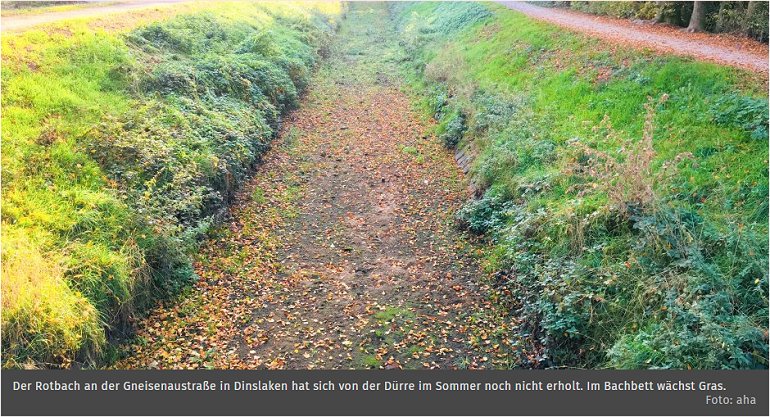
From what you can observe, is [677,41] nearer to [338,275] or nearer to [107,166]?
[338,275]

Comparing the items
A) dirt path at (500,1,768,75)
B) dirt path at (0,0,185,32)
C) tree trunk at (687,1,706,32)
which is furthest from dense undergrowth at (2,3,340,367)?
tree trunk at (687,1,706,32)

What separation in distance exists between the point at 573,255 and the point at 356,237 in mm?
5007

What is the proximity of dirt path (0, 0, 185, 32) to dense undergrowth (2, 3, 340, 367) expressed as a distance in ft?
4.84

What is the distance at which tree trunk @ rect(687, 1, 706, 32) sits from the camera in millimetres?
20547

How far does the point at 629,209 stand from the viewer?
9.27m

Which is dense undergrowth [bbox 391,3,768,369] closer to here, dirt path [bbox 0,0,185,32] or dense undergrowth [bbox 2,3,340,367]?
dense undergrowth [bbox 2,3,340,367]

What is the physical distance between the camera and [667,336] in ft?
23.1

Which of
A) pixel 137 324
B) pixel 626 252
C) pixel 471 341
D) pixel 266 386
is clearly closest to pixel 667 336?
pixel 626 252

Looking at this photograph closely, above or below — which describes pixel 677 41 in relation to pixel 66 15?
below

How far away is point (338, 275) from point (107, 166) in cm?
521

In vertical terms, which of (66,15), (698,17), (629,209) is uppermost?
(698,17)

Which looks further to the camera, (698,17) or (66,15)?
(698,17)

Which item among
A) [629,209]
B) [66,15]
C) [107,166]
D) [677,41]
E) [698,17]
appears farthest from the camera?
[698,17]

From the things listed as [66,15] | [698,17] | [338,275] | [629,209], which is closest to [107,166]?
[338,275]
